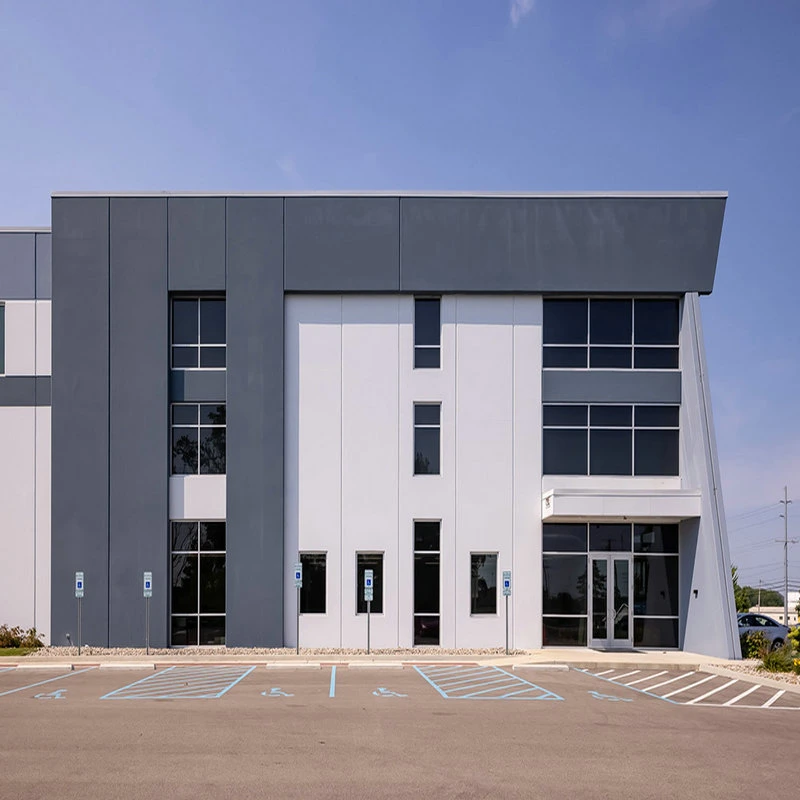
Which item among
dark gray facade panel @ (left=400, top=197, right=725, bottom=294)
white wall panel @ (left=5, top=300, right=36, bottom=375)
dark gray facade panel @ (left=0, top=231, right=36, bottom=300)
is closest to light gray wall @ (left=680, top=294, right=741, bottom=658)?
dark gray facade panel @ (left=400, top=197, right=725, bottom=294)

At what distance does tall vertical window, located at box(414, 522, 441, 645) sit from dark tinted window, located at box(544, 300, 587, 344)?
6383 millimetres

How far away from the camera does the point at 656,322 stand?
25.8 metres

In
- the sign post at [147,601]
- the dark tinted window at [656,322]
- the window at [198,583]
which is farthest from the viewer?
the dark tinted window at [656,322]

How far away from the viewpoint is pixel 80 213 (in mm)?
25203

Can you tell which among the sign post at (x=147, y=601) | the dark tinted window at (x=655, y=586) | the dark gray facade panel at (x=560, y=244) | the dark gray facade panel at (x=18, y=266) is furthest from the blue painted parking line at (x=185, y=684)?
the dark gray facade panel at (x=18, y=266)

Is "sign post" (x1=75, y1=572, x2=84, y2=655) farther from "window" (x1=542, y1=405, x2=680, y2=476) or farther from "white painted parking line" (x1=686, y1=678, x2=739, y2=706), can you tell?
"white painted parking line" (x1=686, y1=678, x2=739, y2=706)

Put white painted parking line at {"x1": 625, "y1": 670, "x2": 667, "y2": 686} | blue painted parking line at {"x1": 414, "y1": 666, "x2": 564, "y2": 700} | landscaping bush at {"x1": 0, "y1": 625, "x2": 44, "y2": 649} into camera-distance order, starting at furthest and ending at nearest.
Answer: landscaping bush at {"x1": 0, "y1": 625, "x2": 44, "y2": 649}, white painted parking line at {"x1": 625, "y1": 670, "x2": 667, "y2": 686}, blue painted parking line at {"x1": 414, "y1": 666, "x2": 564, "y2": 700}

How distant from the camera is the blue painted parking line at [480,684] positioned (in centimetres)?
1622

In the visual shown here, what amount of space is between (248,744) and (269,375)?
14549 millimetres

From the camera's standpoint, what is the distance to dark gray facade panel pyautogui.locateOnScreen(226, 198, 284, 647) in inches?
953

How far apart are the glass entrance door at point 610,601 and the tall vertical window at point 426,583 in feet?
14.4

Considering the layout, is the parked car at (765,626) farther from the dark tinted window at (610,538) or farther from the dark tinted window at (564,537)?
the dark tinted window at (564,537)

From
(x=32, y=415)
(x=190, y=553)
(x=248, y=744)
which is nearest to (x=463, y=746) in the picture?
(x=248, y=744)

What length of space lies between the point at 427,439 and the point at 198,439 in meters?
6.53
